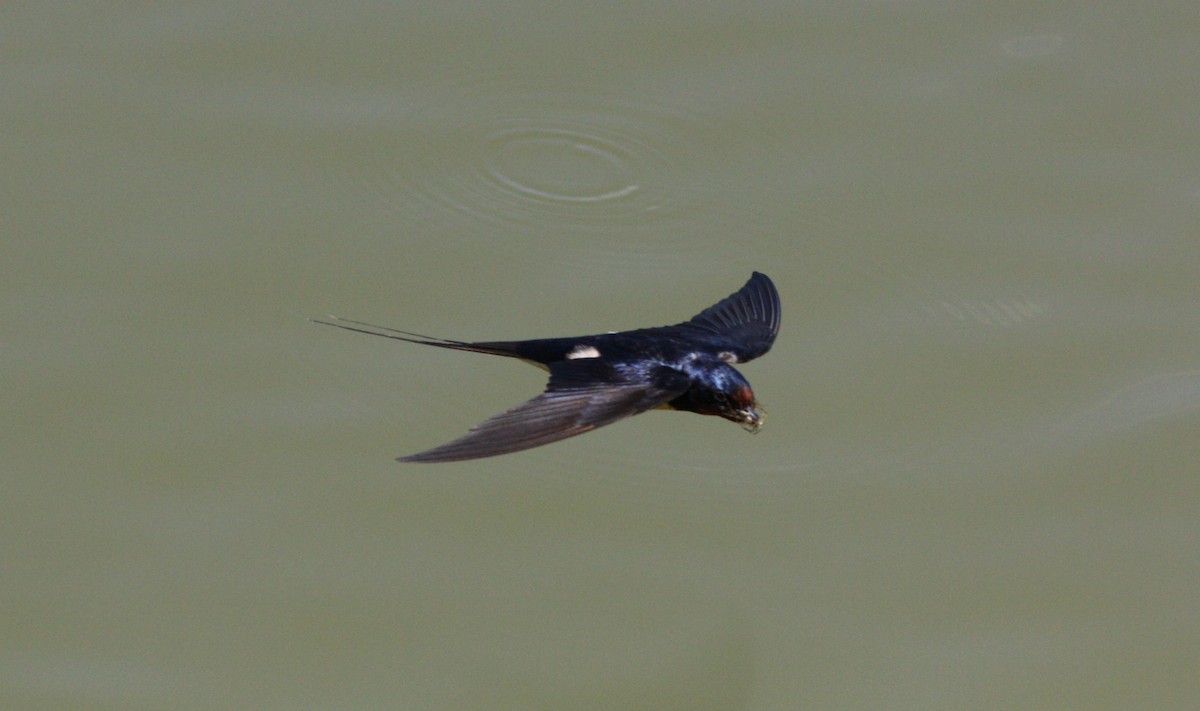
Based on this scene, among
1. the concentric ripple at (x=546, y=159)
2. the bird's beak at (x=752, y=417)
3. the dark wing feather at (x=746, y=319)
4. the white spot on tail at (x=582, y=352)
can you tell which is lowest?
the bird's beak at (x=752, y=417)

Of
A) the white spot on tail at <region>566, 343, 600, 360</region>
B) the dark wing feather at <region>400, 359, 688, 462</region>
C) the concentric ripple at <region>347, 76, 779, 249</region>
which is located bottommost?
the dark wing feather at <region>400, 359, 688, 462</region>

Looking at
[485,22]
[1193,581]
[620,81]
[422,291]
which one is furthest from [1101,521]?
[485,22]

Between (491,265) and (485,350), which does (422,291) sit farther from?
(485,350)

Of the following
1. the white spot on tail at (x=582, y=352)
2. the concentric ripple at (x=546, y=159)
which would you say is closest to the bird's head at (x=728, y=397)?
the white spot on tail at (x=582, y=352)

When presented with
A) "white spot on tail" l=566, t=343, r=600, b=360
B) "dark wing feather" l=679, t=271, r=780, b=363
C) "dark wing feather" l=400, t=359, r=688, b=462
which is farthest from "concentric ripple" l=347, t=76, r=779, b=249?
"dark wing feather" l=400, t=359, r=688, b=462

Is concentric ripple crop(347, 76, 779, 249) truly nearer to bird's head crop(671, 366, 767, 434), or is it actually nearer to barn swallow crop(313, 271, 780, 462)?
barn swallow crop(313, 271, 780, 462)

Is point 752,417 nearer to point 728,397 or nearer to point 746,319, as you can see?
A: point 728,397

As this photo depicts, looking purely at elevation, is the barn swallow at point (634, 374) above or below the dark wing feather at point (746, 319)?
below

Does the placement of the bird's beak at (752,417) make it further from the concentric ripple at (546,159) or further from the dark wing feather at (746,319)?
the concentric ripple at (546,159)
